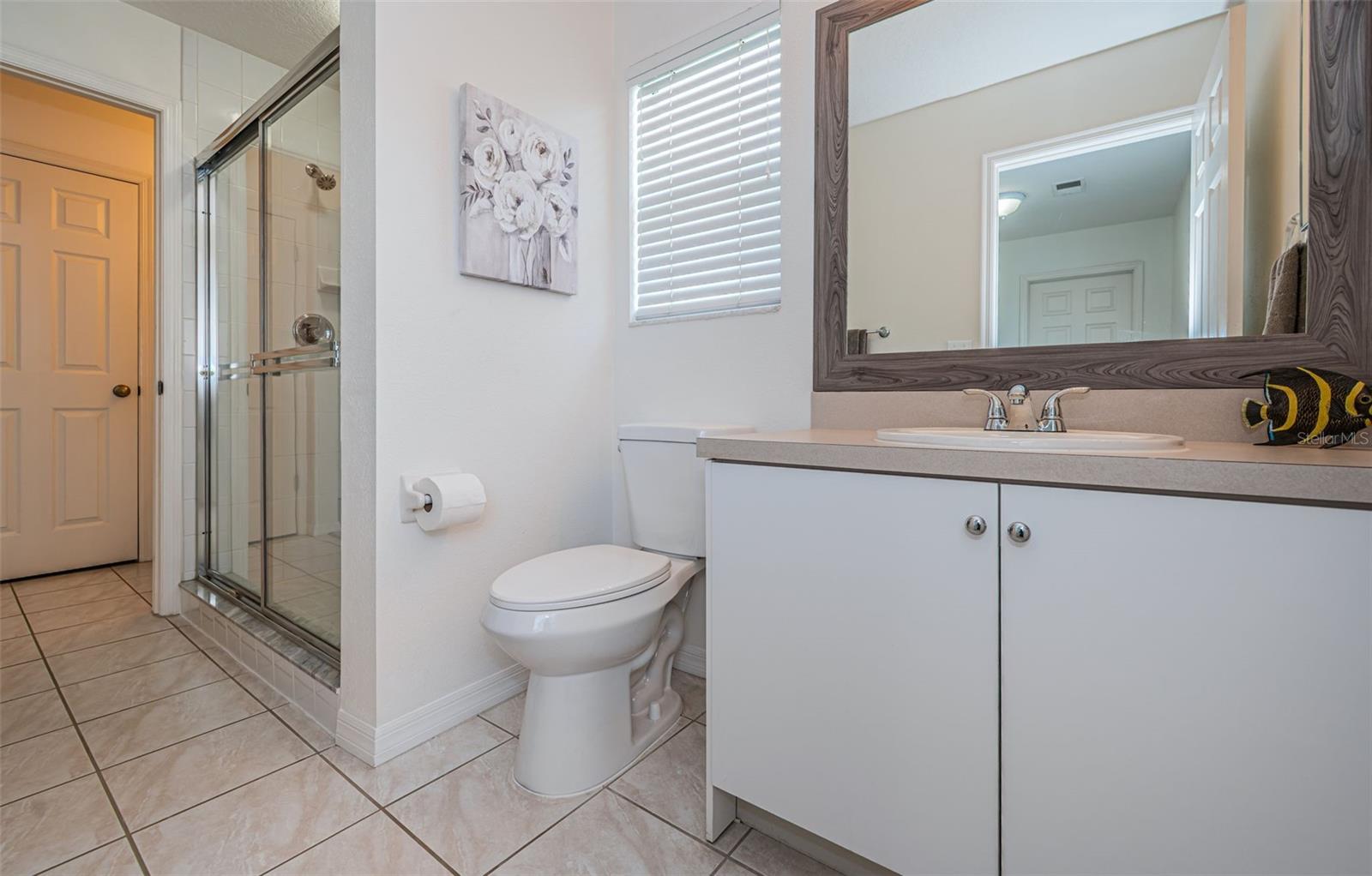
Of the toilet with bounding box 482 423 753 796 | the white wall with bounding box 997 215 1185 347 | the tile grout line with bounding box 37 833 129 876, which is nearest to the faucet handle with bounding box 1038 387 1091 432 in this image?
the white wall with bounding box 997 215 1185 347

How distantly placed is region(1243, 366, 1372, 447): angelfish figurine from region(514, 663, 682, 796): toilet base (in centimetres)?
135

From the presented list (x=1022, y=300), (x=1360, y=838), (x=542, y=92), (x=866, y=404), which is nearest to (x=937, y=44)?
(x=1022, y=300)

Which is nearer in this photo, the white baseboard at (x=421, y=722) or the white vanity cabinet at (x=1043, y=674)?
the white vanity cabinet at (x=1043, y=674)

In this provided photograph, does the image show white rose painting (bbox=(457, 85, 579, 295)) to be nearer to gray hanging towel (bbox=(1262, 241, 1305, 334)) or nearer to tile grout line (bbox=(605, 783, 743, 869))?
tile grout line (bbox=(605, 783, 743, 869))

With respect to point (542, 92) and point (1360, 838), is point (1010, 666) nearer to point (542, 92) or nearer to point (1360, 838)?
point (1360, 838)

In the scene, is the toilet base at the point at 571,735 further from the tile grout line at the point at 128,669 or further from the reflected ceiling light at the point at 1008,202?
the reflected ceiling light at the point at 1008,202

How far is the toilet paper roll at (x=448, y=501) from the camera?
4.76 feet

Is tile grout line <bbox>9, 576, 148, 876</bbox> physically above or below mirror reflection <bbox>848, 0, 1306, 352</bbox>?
below

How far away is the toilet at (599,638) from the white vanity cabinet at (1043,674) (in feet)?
1.00

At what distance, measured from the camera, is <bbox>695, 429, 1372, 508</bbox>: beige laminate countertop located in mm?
674

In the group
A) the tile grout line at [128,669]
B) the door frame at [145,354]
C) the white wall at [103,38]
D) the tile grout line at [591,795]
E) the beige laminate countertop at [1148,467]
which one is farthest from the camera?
the door frame at [145,354]

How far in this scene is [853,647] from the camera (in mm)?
988

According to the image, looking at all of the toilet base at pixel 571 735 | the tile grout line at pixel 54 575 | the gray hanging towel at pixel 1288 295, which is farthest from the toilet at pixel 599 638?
the tile grout line at pixel 54 575

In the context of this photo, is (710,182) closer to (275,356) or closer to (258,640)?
(275,356)
